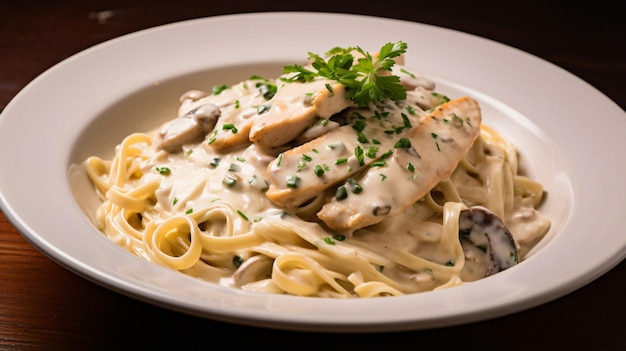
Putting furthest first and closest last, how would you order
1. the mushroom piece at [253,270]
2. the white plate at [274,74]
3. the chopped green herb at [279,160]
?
1. the chopped green herb at [279,160]
2. the mushroom piece at [253,270]
3. the white plate at [274,74]

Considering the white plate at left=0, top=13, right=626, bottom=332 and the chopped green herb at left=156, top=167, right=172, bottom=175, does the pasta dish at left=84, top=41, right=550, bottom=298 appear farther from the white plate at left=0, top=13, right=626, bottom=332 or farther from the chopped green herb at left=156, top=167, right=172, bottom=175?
the white plate at left=0, top=13, right=626, bottom=332

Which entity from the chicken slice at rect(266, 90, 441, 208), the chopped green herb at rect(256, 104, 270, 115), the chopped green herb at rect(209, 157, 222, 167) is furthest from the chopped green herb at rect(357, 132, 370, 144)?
the chopped green herb at rect(209, 157, 222, 167)

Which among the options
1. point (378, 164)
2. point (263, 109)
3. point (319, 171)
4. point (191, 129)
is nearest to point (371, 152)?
point (378, 164)

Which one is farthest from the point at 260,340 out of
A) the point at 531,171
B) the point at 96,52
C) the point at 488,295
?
the point at 96,52

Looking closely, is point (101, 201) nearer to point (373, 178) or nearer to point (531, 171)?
point (373, 178)

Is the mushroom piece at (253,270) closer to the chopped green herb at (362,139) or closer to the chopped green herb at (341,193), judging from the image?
the chopped green herb at (341,193)

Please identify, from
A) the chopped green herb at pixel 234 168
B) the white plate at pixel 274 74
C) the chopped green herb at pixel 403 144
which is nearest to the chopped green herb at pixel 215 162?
the chopped green herb at pixel 234 168
